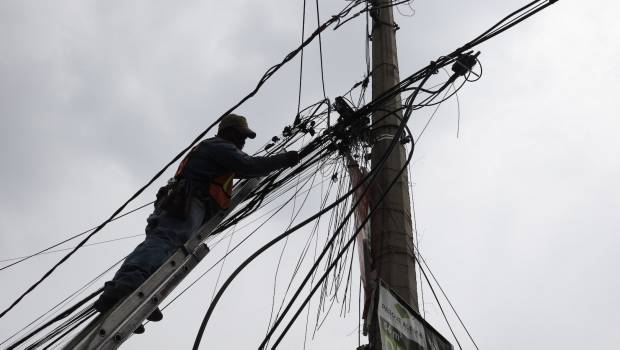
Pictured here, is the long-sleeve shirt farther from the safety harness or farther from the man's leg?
the man's leg

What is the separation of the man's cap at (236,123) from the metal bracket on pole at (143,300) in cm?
72

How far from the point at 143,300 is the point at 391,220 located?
1.75 meters

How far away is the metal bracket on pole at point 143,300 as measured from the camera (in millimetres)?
2631

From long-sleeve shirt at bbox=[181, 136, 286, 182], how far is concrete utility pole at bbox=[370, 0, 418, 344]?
0.88 m

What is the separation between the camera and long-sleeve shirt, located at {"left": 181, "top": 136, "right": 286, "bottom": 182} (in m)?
3.66

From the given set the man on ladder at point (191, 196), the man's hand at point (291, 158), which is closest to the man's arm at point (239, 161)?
the man on ladder at point (191, 196)

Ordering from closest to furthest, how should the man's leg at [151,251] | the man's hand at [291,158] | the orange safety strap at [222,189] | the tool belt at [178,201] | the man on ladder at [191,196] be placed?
the man's leg at [151,251], the man on ladder at [191,196], the tool belt at [178,201], the orange safety strap at [222,189], the man's hand at [291,158]

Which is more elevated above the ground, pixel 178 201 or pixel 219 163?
pixel 219 163

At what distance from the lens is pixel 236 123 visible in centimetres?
409

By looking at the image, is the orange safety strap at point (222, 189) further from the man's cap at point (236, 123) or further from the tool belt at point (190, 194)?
the man's cap at point (236, 123)

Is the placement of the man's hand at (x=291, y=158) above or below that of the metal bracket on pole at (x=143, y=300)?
above

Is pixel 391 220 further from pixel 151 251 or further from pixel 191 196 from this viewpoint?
pixel 151 251

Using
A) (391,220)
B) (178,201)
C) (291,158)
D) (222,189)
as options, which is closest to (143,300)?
(178,201)

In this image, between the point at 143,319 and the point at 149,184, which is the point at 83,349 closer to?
the point at 143,319
